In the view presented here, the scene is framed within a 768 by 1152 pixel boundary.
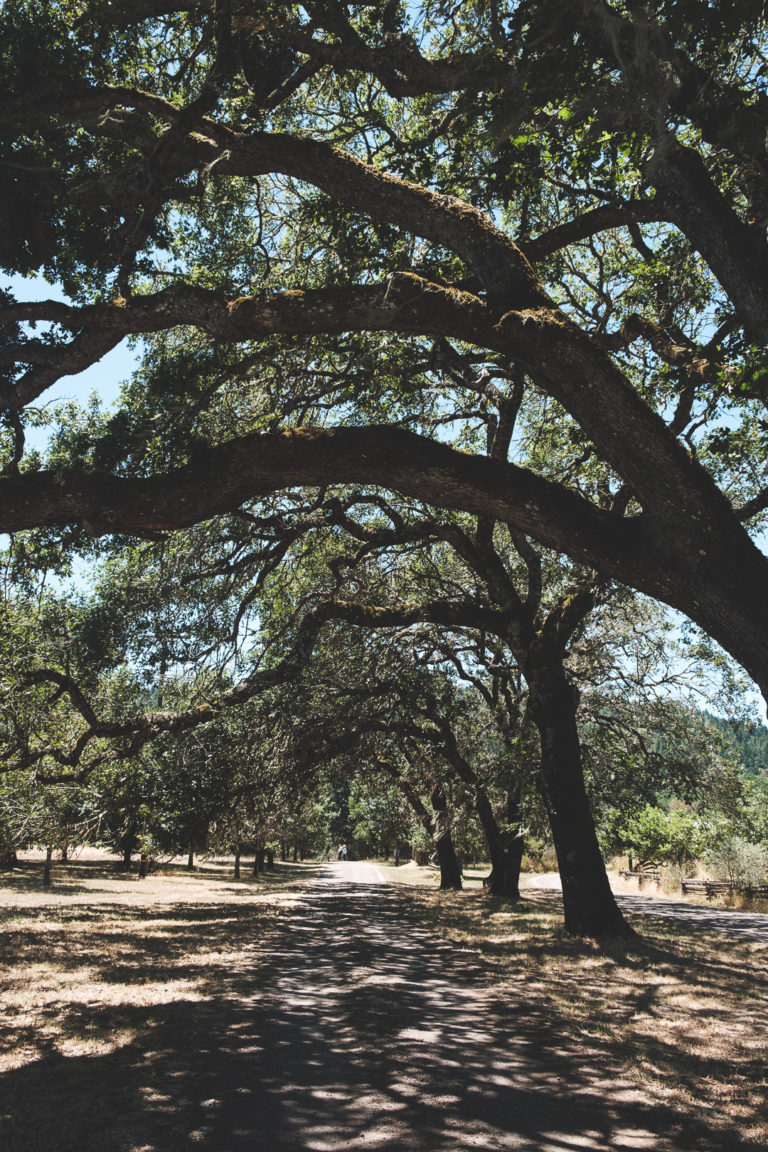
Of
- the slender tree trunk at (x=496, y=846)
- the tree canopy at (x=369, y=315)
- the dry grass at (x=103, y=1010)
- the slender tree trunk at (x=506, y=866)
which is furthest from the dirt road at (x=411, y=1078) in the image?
the slender tree trunk at (x=506, y=866)

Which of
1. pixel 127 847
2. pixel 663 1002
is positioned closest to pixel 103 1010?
pixel 663 1002

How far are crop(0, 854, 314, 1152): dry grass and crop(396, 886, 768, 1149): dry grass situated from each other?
2969 millimetres

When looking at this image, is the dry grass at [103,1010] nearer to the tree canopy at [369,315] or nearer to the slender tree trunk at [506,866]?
the tree canopy at [369,315]

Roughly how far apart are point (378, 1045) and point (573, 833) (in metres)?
5.91

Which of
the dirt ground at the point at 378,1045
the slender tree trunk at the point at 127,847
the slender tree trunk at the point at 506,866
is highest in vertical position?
the dirt ground at the point at 378,1045

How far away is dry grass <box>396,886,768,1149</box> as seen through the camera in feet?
13.7

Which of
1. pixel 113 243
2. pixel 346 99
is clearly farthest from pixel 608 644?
pixel 113 243

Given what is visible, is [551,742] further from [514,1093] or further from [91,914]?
[91,914]

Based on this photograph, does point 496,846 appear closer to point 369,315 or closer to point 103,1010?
point 103,1010

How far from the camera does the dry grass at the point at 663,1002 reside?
4.18m

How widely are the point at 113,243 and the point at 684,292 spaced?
724 cm

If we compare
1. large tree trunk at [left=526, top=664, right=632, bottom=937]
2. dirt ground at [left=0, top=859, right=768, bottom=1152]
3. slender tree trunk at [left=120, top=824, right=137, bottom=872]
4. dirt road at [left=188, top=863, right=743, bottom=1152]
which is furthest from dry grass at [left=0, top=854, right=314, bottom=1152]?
slender tree trunk at [left=120, top=824, right=137, bottom=872]

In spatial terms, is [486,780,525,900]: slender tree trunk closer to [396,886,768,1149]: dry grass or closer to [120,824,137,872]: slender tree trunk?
[396,886,768,1149]: dry grass

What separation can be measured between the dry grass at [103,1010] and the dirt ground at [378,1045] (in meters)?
0.02
